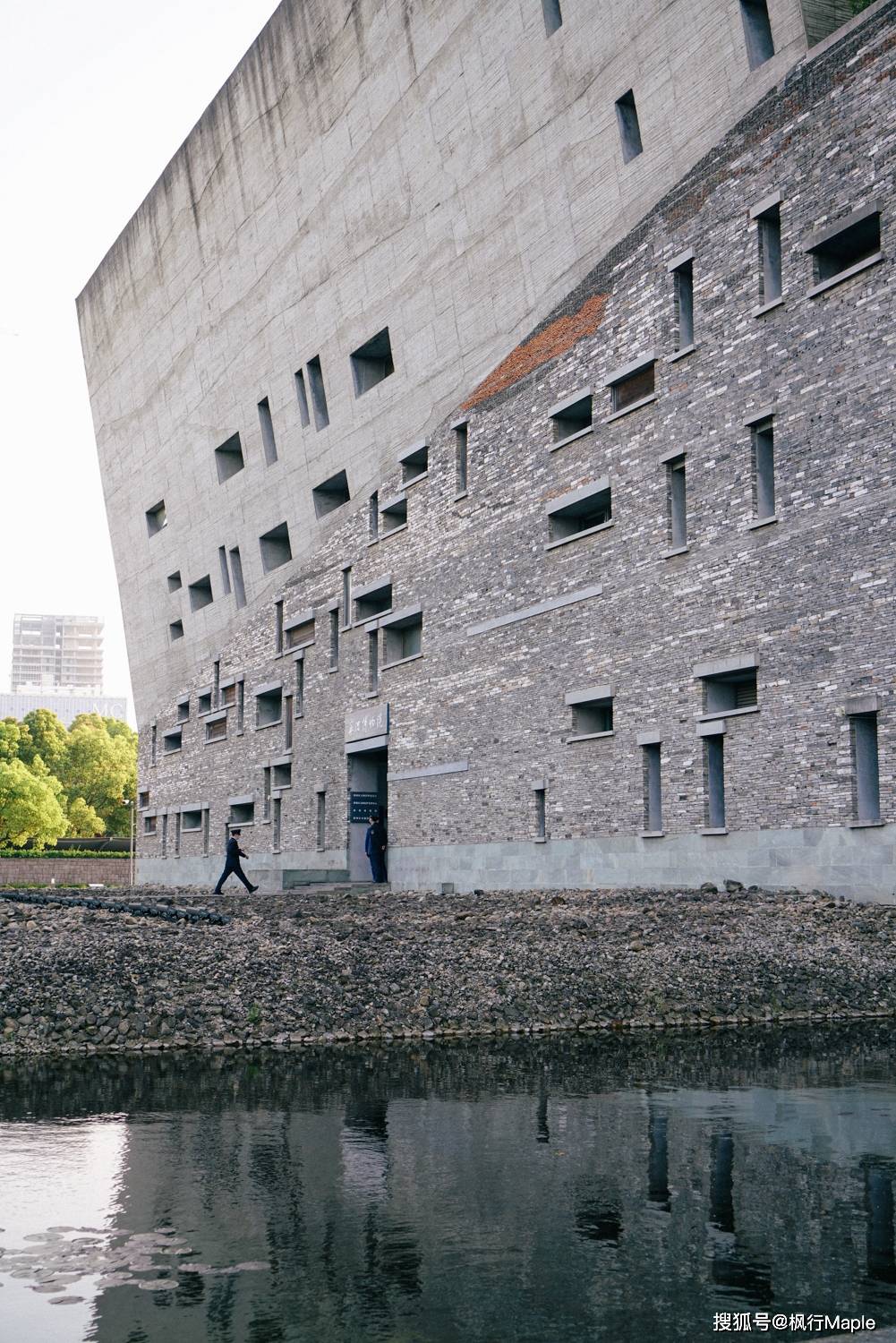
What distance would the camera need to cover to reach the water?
515 cm

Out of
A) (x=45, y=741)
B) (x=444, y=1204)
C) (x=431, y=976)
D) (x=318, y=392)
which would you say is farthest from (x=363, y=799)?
(x=45, y=741)

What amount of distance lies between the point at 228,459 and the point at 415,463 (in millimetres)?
15702

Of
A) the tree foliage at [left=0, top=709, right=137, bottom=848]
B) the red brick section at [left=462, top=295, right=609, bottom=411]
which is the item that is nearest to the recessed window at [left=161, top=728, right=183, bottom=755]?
the red brick section at [left=462, top=295, right=609, bottom=411]

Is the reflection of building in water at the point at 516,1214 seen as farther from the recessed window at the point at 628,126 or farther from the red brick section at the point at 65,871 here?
the red brick section at the point at 65,871

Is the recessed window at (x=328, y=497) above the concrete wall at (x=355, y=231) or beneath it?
beneath

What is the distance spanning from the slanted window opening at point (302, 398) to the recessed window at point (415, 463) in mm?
7249

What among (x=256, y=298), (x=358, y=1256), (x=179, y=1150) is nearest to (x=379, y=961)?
(x=179, y=1150)

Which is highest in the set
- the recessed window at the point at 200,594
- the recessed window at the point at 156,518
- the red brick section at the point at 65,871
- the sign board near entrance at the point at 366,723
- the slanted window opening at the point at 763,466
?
the recessed window at the point at 156,518

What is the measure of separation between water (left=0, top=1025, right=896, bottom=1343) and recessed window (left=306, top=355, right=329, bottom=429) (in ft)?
112

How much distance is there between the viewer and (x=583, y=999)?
49.4ft

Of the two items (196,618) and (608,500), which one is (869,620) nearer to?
(608,500)

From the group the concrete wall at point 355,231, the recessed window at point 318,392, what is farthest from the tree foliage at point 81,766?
the recessed window at point 318,392

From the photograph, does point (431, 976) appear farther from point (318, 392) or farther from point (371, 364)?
→ point (318, 392)

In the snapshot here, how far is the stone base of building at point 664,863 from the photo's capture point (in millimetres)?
21750
